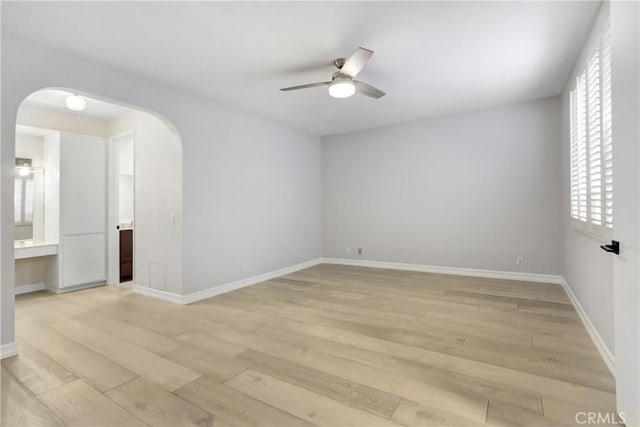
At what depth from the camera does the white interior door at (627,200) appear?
1.39 meters

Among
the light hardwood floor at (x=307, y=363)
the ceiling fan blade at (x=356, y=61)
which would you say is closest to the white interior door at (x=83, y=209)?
the light hardwood floor at (x=307, y=363)

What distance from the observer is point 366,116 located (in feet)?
16.5

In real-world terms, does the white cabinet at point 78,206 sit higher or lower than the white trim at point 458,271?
higher

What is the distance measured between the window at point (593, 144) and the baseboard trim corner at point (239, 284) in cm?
424

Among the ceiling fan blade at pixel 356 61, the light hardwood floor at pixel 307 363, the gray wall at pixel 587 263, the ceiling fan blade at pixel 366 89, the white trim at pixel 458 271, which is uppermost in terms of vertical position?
the ceiling fan blade at pixel 356 61

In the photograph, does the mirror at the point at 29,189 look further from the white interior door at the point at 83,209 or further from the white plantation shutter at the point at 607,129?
the white plantation shutter at the point at 607,129

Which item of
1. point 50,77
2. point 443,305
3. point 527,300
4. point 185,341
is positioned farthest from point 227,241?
point 527,300

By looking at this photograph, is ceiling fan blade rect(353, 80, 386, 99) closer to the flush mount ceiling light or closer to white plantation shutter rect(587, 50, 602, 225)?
white plantation shutter rect(587, 50, 602, 225)

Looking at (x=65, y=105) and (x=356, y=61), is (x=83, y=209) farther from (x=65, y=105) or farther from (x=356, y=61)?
(x=356, y=61)

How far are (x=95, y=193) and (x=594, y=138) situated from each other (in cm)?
651

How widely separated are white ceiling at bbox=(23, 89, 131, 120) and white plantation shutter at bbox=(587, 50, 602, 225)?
214 inches

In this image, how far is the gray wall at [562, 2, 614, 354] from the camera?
7.42 ft

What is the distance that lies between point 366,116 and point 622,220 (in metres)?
3.96

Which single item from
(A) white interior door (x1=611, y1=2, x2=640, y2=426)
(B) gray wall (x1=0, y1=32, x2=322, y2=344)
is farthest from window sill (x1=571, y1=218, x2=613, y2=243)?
(B) gray wall (x1=0, y1=32, x2=322, y2=344)
